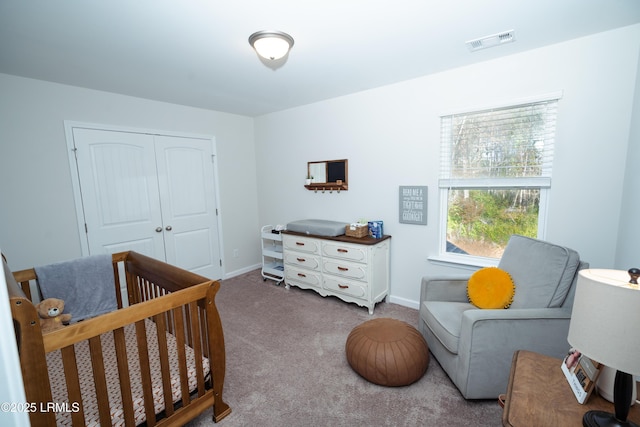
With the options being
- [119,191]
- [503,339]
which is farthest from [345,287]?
[119,191]

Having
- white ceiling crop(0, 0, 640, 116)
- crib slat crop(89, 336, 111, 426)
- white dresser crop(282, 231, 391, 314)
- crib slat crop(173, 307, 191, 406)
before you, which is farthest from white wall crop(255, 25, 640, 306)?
crib slat crop(89, 336, 111, 426)

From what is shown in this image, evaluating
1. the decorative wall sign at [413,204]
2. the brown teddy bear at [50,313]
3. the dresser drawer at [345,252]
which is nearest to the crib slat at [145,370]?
the brown teddy bear at [50,313]

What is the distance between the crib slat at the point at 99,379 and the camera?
1.24 m

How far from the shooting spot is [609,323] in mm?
839

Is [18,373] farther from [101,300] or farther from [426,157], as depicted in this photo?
[426,157]

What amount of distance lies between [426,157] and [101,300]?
307cm

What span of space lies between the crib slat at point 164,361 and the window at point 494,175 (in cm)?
249

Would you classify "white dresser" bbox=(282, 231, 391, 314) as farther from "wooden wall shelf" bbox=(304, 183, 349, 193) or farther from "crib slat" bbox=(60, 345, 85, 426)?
"crib slat" bbox=(60, 345, 85, 426)

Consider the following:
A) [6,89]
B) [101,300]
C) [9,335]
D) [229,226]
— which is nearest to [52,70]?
[6,89]

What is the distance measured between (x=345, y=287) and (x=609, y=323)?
232 cm

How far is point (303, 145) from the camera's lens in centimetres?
377

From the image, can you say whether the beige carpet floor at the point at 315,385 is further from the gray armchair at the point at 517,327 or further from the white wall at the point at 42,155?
the white wall at the point at 42,155

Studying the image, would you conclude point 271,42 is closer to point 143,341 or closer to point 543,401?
point 143,341

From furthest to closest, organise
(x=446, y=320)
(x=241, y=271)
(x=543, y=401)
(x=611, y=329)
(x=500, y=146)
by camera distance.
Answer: (x=241, y=271)
(x=500, y=146)
(x=446, y=320)
(x=543, y=401)
(x=611, y=329)
